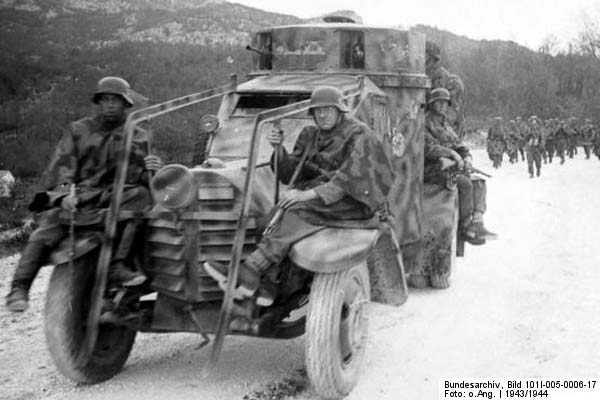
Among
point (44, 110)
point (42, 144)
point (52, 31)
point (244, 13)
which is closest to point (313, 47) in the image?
point (42, 144)

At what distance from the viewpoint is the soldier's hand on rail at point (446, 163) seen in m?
8.16

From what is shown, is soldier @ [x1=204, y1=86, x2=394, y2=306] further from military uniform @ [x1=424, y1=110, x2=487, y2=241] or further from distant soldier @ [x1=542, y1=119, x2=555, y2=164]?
distant soldier @ [x1=542, y1=119, x2=555, y2=164]

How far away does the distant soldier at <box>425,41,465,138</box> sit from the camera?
9555 millimetres

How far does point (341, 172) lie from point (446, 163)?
3188 millimetres

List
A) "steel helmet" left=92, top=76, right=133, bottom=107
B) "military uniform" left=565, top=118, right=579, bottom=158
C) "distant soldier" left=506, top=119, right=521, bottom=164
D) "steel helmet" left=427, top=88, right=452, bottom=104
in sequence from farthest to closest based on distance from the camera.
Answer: "military uniform" left=565, top=118, right=579, bottom=158 < "distant soldier" left=506, top=119, right=521, bottom=164 < "steel helmet" left=427, top=88, right=452, bottom=104 < "steel helmet" left=92, top=76, right=133, bottom=107

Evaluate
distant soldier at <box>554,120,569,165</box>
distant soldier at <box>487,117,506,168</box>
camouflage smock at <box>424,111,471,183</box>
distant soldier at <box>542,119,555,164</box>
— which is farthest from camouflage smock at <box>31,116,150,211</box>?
distant soldier at <box>554,120,569,165</box>

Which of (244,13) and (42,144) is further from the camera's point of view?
(244,13)

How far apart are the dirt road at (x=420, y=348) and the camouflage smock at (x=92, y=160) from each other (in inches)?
51.8

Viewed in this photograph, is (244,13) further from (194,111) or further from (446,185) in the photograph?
(446,185)

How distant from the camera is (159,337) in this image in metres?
6.72

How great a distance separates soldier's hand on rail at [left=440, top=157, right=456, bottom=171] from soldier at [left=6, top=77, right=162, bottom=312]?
3550mm

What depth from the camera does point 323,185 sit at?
17.1 ft

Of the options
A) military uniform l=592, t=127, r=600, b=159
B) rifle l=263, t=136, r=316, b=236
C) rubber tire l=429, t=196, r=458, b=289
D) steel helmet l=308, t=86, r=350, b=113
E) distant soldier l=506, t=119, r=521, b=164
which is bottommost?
military uniform l=592, t=127, r=600, b=159

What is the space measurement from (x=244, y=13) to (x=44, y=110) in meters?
45.4
